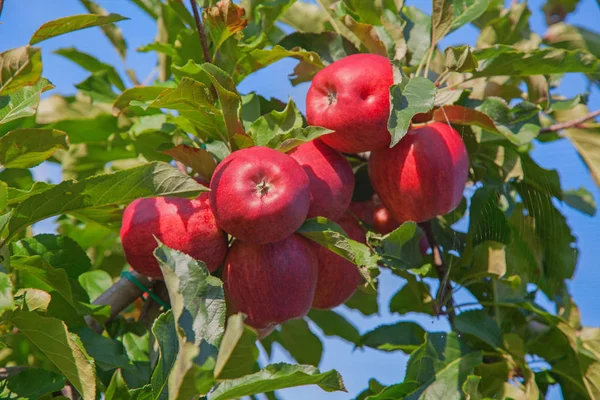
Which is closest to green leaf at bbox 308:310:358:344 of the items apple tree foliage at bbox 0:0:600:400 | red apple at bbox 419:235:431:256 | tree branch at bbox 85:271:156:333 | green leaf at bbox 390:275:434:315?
apple tree foliage at bbox 0:0:600:400

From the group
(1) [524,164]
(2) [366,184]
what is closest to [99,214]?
(2) [366,184]

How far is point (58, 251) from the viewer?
139 centimetres

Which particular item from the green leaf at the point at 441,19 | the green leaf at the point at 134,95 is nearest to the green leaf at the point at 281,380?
the green leaf at the point at 134,95

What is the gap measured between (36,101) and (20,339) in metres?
0.67

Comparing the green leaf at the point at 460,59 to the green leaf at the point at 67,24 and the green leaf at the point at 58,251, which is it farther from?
the green leaf at the point at 58,251

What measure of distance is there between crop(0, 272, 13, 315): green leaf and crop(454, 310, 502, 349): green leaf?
88 centimetres

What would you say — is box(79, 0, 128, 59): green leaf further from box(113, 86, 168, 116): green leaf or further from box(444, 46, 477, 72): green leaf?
box(444, 46, 477, 72): green leaf

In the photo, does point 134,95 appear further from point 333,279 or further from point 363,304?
point 363,304

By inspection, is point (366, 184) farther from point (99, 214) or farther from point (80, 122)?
Result: point (80, 122)

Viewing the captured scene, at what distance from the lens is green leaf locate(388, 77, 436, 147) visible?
1.12 meters

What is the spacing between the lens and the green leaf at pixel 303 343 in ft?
6.01

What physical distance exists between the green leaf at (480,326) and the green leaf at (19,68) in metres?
0.94

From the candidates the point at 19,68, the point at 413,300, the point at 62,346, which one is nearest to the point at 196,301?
the point at 62,346

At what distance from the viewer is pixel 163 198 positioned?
1.31m
